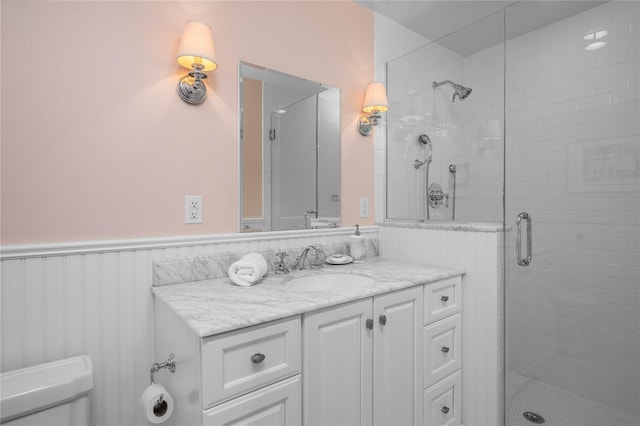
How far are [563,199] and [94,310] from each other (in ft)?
7.62

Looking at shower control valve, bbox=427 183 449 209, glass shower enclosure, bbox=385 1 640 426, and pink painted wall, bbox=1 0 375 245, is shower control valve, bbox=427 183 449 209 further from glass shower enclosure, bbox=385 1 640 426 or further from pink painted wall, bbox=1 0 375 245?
pink painted wall, bbox=1 0 375 245

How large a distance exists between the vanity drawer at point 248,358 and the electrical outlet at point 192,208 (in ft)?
2.24

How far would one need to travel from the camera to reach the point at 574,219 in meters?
1.83

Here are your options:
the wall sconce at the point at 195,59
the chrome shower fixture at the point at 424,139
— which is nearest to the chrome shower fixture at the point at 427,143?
the chrome shower fixture at the point at 424,139

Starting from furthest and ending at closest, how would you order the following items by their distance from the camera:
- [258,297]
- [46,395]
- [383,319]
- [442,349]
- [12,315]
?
[442,349], [383,319], [258,297], [12,315], [46,395]

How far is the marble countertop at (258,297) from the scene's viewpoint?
3.26ft

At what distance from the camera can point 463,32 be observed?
215 cm

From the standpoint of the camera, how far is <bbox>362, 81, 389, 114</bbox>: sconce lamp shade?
6.75 ft

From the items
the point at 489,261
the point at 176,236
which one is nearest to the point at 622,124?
the point at 489,261

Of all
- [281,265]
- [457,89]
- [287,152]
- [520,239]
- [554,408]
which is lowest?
[554,408]

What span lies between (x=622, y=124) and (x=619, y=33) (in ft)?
1.55

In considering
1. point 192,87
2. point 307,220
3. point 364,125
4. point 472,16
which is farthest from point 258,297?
point 472,16

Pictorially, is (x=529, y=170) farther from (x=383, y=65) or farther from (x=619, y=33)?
(x=383, y=65)

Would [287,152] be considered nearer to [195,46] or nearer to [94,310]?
[195,46]
